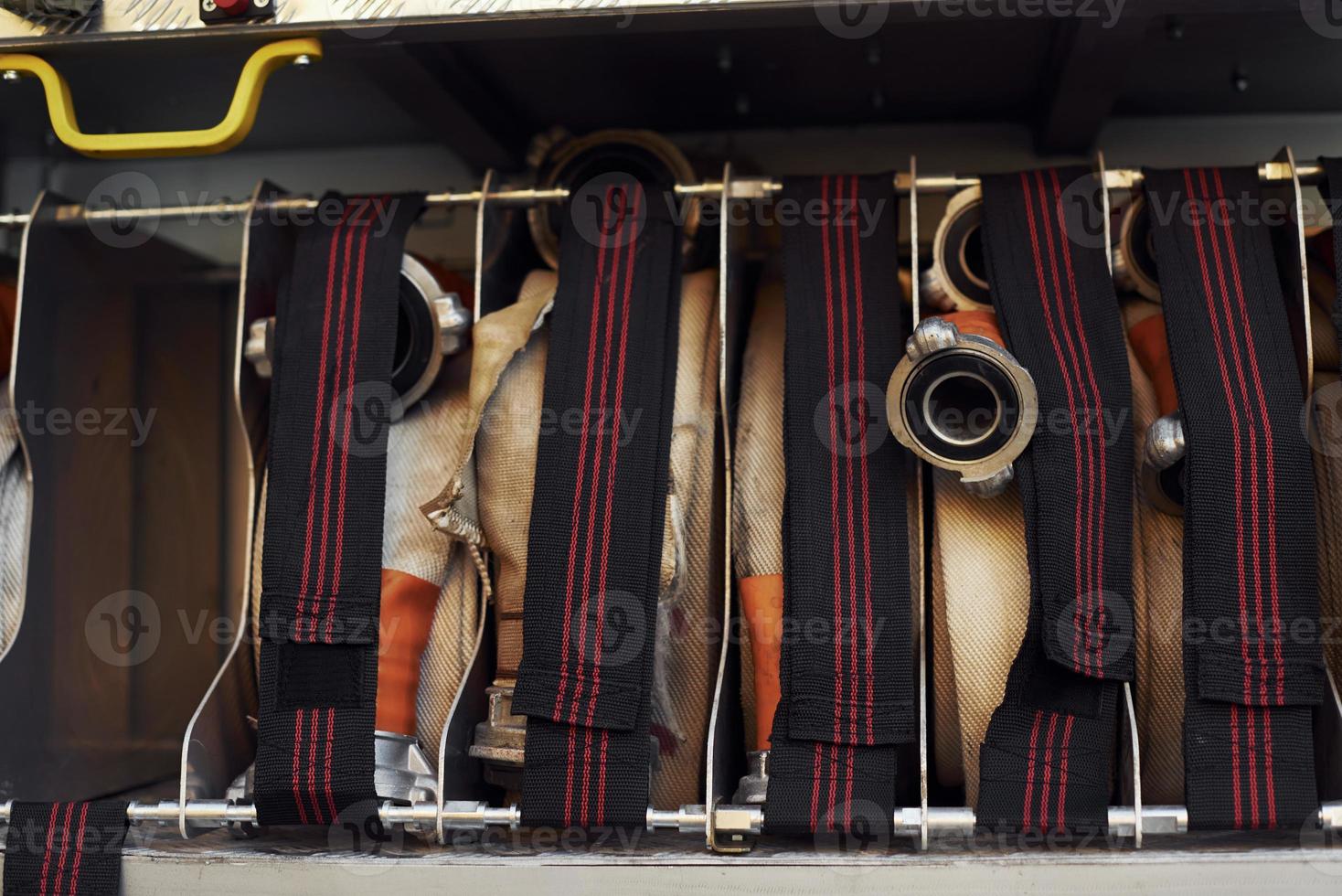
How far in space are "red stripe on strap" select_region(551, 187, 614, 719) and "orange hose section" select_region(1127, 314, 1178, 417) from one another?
24.3 inches

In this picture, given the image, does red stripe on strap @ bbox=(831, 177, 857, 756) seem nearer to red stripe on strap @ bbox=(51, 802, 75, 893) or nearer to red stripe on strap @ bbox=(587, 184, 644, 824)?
red stripe on strap @ bbox=(587, 184, 644, 824)

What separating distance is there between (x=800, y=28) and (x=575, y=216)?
386mm

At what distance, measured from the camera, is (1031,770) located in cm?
113

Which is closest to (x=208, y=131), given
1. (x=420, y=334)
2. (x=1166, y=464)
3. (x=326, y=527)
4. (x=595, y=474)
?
(x=420, y=334)

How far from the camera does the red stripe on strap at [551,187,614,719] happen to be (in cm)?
117

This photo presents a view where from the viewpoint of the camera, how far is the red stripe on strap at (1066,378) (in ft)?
3.69

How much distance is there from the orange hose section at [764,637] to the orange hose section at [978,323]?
0.33 meters

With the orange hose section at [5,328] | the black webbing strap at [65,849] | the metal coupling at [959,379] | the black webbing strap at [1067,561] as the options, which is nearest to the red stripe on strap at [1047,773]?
the black webbing strap at [1067,561]

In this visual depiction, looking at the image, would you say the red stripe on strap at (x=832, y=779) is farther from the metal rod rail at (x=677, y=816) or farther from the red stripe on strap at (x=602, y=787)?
the red stripe on strap at (x=602, y=787)

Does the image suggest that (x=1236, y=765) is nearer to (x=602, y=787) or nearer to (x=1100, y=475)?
(x=1100, y=475)

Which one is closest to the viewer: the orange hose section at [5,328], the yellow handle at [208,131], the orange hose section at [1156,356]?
the yellow handle at [208,131]

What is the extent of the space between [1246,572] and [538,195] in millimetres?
853

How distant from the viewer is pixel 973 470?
3.72 feet

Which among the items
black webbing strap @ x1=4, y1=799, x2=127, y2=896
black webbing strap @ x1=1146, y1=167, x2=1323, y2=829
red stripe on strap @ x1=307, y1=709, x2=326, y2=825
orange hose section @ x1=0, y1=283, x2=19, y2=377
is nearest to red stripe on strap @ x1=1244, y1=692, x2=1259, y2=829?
black webbing strap @ x1=1146, y1=167, x2=1323, y2=829
